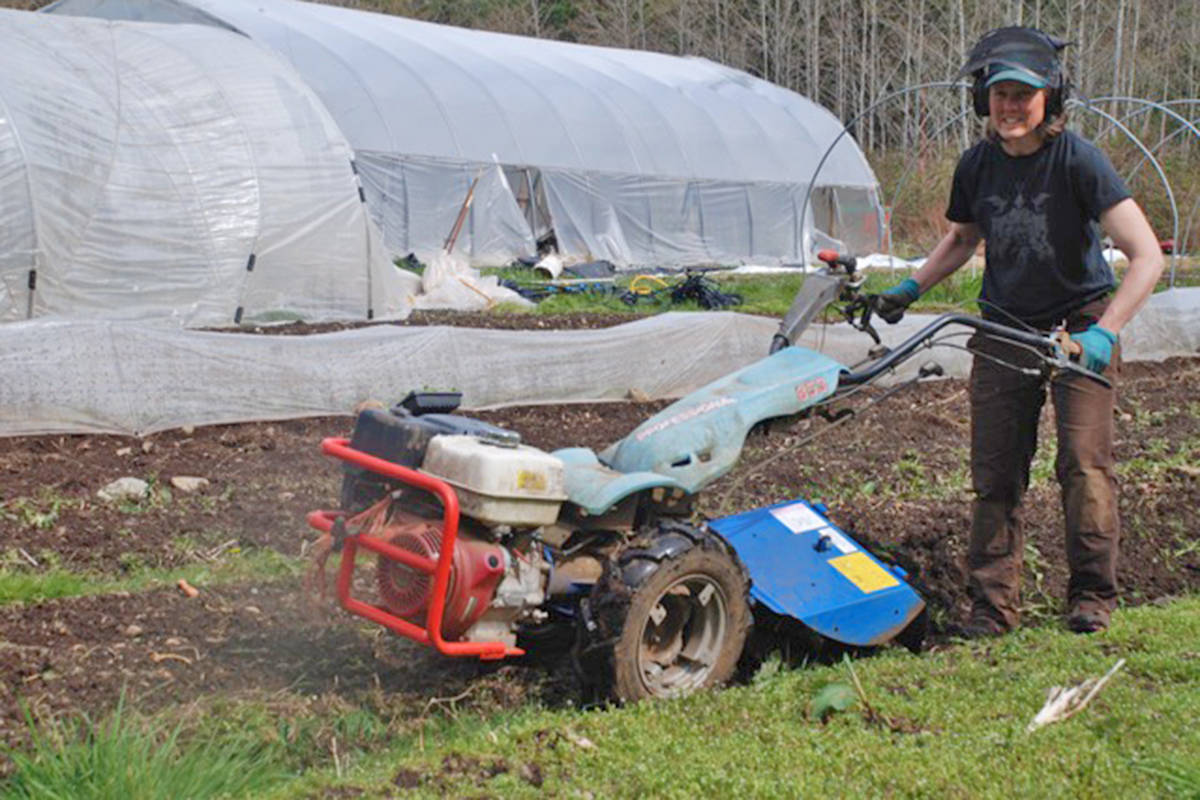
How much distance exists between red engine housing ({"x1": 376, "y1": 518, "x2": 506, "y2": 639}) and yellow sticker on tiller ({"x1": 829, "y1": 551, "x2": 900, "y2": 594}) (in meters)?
1.33

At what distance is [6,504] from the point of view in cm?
666

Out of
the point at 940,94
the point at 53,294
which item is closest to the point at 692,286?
the point at 53,294

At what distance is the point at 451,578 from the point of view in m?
3.83

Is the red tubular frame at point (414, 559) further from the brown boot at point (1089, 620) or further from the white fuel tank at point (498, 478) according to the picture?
the brown boot at point (1089, 620)

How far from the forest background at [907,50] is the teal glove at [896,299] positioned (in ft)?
73.6

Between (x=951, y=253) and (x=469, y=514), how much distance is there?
7.50 ft

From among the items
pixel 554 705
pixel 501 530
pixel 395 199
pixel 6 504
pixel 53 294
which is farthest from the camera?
pixel 395 199

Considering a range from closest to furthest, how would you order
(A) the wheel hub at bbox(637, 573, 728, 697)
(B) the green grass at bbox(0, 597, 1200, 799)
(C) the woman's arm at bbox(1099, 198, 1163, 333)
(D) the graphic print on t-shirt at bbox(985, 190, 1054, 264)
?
1. (B) the green grass at bbox(0, 597, 1200, 799)
2. (A) the wheel hub at bbox(637, 573, 728, 697)
3. (C) the woman's arm at bbox(1099, 198, 1163, 333)
4. (D) the graphic print on t-shirt at bbox(985, 190, 1054, 264)

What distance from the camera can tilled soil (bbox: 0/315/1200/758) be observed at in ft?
14.4

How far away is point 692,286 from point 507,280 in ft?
8.94

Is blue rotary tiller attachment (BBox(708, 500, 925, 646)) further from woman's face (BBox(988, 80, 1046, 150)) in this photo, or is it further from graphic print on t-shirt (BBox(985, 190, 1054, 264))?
woman's face (BBox(988, 80, 1046, 150))

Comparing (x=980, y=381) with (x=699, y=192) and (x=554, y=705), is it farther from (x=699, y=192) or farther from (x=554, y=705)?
(x=699, y=192)

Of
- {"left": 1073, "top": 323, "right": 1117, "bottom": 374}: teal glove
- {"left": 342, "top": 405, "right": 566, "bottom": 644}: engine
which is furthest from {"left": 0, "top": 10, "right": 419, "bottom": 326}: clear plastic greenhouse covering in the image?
{"left": 1073, "top": 323, "right": 1117, "bottom": 374}: teal glove

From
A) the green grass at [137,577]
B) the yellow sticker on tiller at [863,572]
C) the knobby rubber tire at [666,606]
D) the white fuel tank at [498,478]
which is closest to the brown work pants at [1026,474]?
the yellow sticker on tiller at [863,572]
